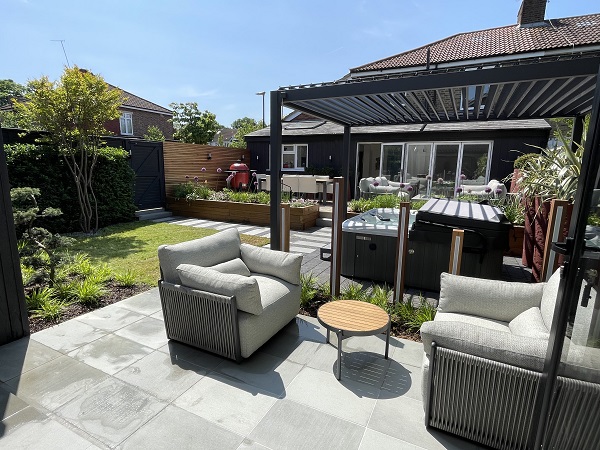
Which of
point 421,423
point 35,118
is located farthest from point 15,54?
point 421,423

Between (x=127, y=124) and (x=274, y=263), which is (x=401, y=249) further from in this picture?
(x=127, y=124)

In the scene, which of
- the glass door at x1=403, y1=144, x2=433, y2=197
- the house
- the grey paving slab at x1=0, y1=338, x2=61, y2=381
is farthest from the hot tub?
the house

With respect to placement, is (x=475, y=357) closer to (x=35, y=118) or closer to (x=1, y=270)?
(x=1, y=270)

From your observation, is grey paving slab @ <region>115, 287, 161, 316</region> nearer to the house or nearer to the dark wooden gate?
the dark wooden gate

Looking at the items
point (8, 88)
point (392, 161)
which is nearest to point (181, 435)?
point (392, 161)

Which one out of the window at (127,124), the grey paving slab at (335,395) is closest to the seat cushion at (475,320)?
the grey paving slab at (335,395)

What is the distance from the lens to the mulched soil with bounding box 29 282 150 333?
2.96 meters

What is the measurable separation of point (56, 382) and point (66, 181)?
20.5 feet

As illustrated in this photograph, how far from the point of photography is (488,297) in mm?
2277

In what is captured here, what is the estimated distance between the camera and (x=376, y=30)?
11062 mm

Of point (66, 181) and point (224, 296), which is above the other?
point (66, 181)

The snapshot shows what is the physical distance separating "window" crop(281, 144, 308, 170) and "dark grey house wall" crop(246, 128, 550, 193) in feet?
0.79

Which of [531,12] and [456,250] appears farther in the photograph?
[531,12]

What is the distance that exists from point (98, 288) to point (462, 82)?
4303 millimetres
